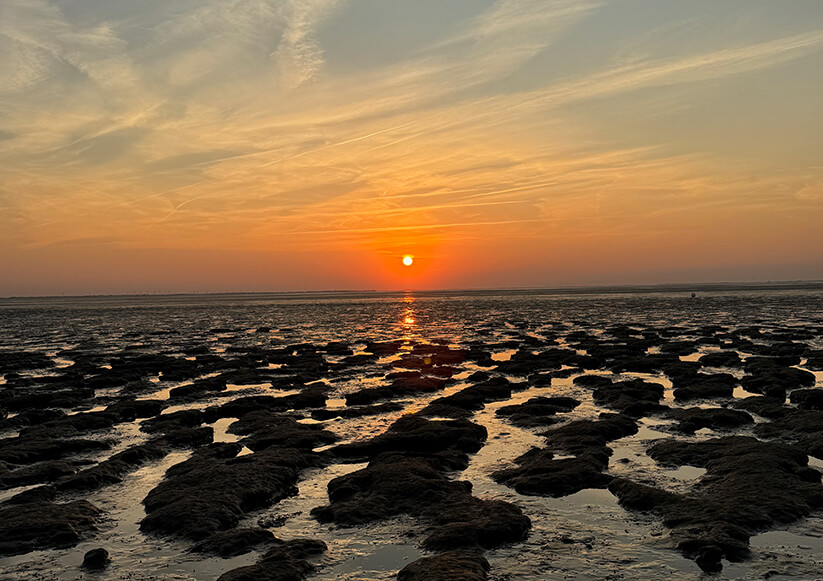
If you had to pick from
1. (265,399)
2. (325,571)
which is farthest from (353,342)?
(325,571)

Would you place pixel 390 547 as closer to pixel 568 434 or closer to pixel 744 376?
pixel 568 434

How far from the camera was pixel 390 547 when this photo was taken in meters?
10.1

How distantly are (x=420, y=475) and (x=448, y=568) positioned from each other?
14.9 feet

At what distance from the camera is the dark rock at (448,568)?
8.54m

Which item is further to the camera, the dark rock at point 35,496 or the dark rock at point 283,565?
the dark rock at point 35,496

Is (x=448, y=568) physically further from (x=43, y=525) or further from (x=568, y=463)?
(x=43, y=525)

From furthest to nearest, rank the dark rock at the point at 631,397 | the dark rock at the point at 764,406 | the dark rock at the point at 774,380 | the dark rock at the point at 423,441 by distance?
the dark rock at the point at 774,380 < the dark rock at the point at 631,397 < the dark rock at the point at 764,406 < the dark rock at the point at 423,441

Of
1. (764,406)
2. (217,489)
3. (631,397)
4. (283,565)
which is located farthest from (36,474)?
(764,406)

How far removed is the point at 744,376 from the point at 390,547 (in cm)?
2146

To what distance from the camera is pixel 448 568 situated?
8.77m

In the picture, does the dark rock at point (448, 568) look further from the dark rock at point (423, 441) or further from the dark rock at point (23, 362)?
A: the dark rock at point (23, 362)

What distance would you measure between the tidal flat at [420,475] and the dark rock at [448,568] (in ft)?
0.13

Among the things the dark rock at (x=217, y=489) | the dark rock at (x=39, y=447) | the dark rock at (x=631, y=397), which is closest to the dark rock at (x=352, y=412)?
the dark rock at (x=217, y=489)

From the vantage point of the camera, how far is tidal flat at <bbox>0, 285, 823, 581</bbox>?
9.44 m
